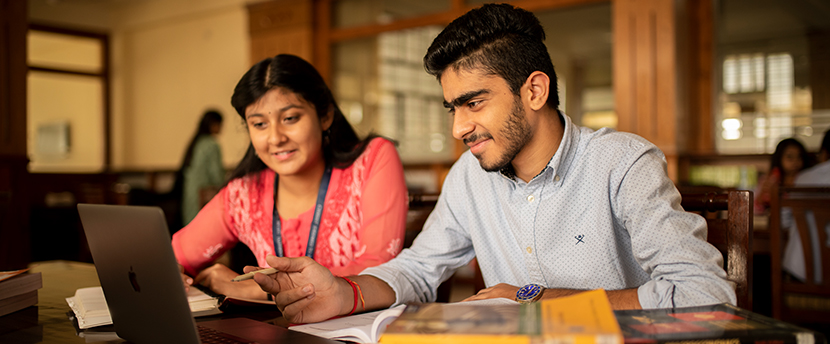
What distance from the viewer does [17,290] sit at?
1.05 metres

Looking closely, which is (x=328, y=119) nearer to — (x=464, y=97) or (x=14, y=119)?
(x=464, y=97)

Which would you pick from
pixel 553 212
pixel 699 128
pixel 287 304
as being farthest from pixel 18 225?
pixel 699 128

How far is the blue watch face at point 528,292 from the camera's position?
95 cm

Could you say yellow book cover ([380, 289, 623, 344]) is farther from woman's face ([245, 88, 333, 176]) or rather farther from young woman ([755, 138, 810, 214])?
young woman ([755, 138, 810, 214])

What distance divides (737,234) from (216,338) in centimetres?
89

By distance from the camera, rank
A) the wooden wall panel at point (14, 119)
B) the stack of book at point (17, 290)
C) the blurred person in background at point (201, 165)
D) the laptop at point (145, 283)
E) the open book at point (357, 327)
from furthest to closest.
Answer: the blurred person in background at point (201, 165) < the wooden wall panel at point (14, 119) < the stack of book at point (17, 290) < the open book at point (357, 327) < the laptop at point (145, 283)

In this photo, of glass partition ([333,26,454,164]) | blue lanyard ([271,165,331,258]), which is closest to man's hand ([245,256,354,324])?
blue lanyard ([271,165,331,258])

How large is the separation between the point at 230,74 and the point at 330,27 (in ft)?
5.07

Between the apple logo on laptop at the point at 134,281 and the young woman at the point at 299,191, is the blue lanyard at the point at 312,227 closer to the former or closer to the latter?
the young woman at the point at 299,191

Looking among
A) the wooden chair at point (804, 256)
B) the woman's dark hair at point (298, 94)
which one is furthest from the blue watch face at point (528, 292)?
the wooden chair at point (804, 256)

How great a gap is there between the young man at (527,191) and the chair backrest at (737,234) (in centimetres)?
14

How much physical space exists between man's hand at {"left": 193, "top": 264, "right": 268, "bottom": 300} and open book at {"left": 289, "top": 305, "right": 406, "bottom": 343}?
1.24 ft

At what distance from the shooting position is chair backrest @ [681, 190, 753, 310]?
3.25 ft

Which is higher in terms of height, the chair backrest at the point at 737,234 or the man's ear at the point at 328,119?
the man's ear at the point at 328,119
